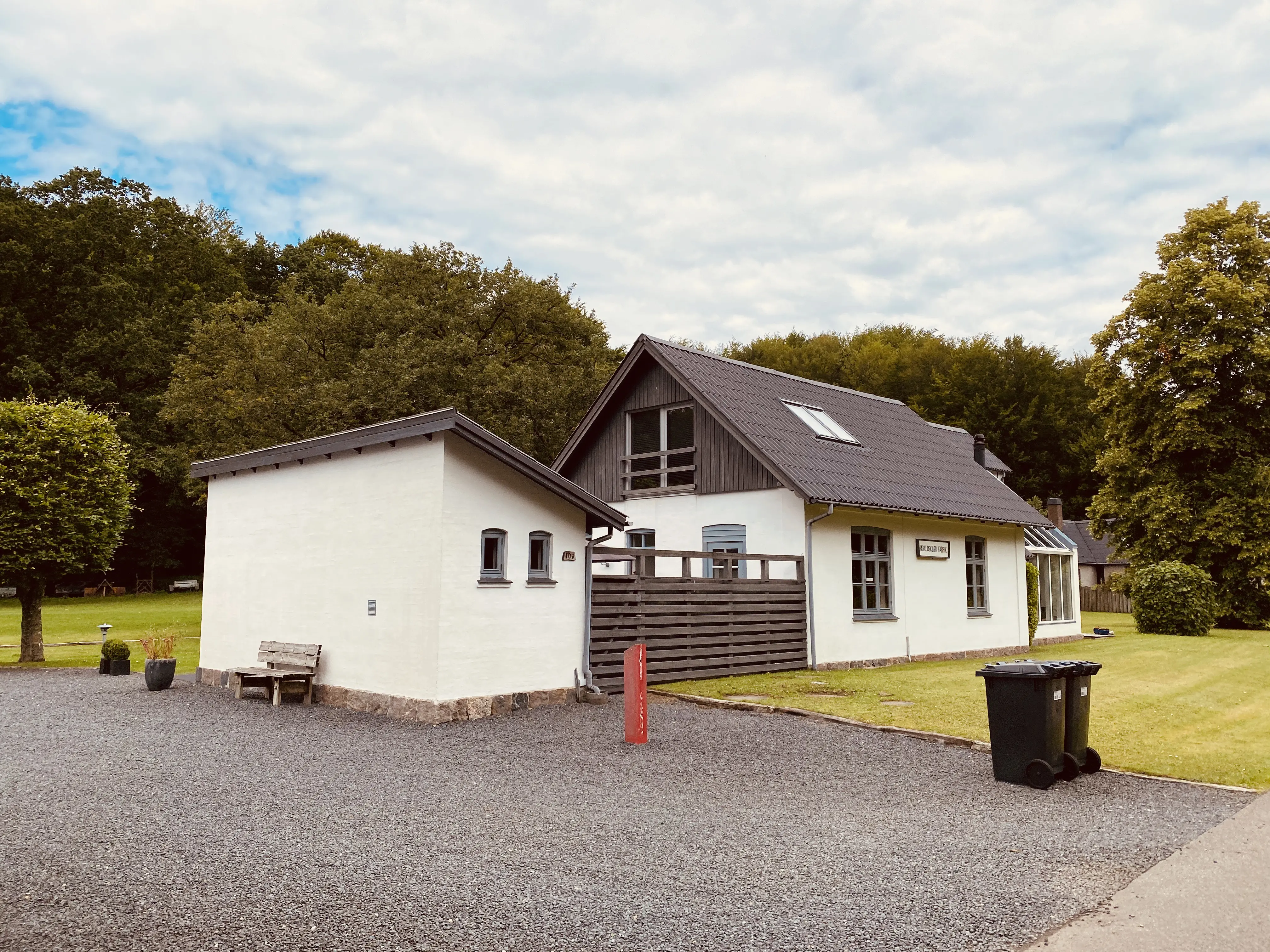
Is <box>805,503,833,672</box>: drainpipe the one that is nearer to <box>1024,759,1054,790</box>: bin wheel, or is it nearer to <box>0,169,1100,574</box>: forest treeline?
<box>1024,759,1054,790</box>: bin wheel

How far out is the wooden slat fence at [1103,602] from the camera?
4322 centimetres

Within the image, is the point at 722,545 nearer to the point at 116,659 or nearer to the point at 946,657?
the point at 946,657

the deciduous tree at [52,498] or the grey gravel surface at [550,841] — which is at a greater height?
the deciduous tree at [52,498]

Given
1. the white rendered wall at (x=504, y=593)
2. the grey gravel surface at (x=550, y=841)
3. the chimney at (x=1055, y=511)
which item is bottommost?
the grey gravel surface at (x=550, y=841)

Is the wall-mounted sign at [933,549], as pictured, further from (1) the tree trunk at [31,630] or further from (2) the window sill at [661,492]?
(1) the tree trunk at [31,630]

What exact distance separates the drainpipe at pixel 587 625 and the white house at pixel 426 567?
63mm

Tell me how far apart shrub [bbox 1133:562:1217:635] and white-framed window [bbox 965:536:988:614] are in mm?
9285

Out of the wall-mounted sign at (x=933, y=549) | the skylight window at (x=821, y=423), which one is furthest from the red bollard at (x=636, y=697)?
the wall-mounted sign at (x=933, y=549)

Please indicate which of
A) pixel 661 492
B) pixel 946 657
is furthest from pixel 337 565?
pixel 946 657

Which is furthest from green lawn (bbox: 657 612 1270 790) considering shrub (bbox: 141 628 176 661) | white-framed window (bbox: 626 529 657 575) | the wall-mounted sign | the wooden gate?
shrub (bbox: 141 628 176 661)

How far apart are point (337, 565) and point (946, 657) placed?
12.9m

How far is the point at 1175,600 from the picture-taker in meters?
27.3

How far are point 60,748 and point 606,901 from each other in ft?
24.4

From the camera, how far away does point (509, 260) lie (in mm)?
32969
